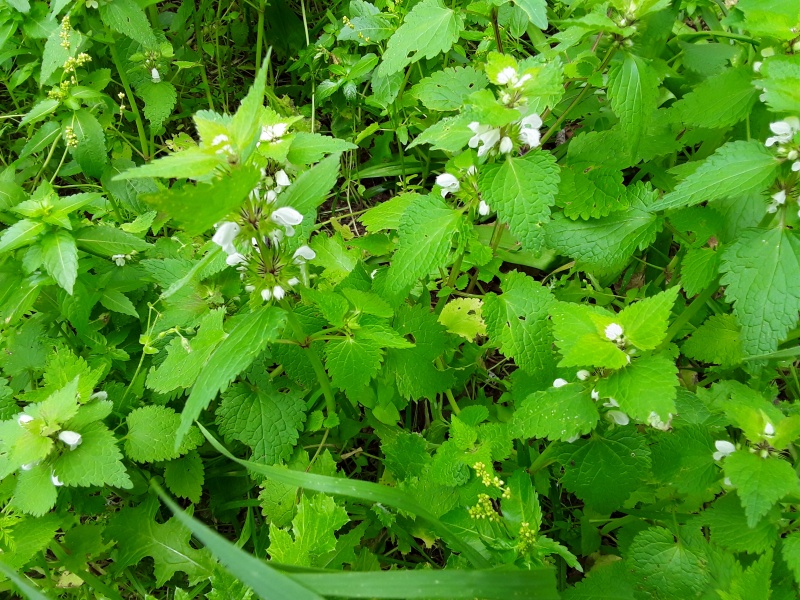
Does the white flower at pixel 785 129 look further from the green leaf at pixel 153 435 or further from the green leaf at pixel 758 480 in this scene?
the green leaf at pixel 153 435

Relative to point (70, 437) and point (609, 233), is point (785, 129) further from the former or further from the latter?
point (70, 437)

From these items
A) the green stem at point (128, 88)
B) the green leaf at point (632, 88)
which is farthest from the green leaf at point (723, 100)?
the green stem at point (128, 88)

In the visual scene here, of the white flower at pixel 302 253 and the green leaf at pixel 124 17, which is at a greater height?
the green leaf at pixel 124 17

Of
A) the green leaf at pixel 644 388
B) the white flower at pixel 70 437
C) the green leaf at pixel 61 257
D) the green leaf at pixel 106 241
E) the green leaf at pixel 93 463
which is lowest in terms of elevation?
the green leaf at pixel 93 463

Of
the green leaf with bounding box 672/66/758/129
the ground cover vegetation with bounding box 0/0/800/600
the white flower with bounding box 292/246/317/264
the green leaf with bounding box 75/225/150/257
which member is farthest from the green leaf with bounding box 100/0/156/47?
the green leaf with bounding box 672/66/758/129

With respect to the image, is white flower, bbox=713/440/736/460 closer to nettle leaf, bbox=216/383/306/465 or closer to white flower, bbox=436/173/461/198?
white flower, bbox=436/173/461/198

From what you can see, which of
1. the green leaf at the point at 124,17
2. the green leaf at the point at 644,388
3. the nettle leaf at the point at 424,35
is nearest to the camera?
the green leaf at the point at 644,388
